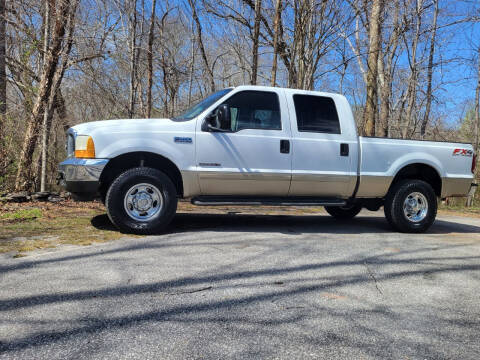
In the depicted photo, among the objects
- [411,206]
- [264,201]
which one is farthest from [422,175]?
[264,201]

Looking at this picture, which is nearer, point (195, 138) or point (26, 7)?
point (195, 138)

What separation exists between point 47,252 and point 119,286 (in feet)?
4.67

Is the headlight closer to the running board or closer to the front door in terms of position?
the front door

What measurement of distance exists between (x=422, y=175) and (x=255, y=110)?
320 cm

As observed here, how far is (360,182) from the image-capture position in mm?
5777

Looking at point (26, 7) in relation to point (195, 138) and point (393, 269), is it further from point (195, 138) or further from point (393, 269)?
point (393, 269)

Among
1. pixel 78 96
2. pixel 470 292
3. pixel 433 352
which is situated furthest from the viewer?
pixel 78 96

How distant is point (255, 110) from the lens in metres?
5.41

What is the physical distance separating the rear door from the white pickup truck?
0.02 metres

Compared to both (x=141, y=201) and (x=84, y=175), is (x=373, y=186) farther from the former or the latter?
(x=84, y=175)

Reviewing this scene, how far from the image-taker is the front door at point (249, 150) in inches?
202

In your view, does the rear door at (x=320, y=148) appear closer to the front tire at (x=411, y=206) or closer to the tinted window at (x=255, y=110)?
the tinted window at (x=255, y=110)

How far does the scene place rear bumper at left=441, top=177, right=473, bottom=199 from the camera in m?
6.08

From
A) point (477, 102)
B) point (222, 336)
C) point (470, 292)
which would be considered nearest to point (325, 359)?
point (222, 336)
